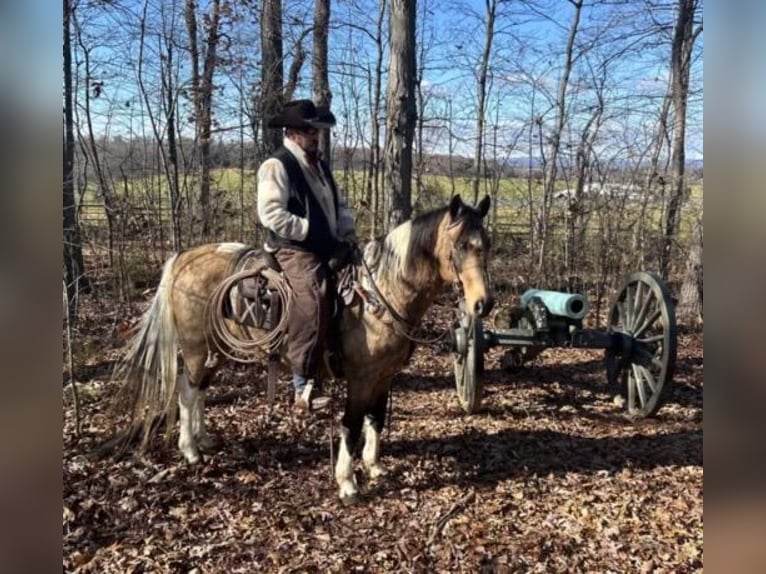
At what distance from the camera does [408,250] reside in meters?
4.09

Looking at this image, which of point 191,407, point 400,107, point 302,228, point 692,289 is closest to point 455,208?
point 302,228

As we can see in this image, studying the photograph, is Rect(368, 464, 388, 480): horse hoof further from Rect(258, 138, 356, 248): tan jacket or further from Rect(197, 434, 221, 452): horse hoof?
Rect(258, 138, 356, 248): tan jacket

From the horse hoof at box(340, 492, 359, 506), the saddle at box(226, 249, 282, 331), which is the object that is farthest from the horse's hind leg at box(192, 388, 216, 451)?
the horse hoof at box(340, 492, 359, 506)

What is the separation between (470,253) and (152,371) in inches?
109

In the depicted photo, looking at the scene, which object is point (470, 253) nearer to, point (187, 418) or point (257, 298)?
point (257, 298)

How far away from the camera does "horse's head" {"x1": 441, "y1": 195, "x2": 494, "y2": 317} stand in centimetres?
367

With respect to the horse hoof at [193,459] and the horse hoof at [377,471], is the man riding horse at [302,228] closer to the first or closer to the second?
the horse hoof at [377,471]

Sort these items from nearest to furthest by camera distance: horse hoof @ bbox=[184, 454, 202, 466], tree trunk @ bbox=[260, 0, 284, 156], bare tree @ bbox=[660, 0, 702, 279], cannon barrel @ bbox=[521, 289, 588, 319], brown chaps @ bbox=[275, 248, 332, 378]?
brown chaps @ bbox=[275, 248, 332, 378] < horse hoof @ bbox=[184, 454, 202, 466] < cannon barrel @ bbox=[521, 289, 588, 319] < bare tree @ bbox=[660, 0, 702, 279] < tree trunk @ bbox=[260, 0, 284, 156]

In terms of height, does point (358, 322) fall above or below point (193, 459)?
above

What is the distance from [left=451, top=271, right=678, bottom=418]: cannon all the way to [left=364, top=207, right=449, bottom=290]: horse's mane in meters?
1.43

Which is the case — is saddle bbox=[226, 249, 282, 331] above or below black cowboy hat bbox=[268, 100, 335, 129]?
below
